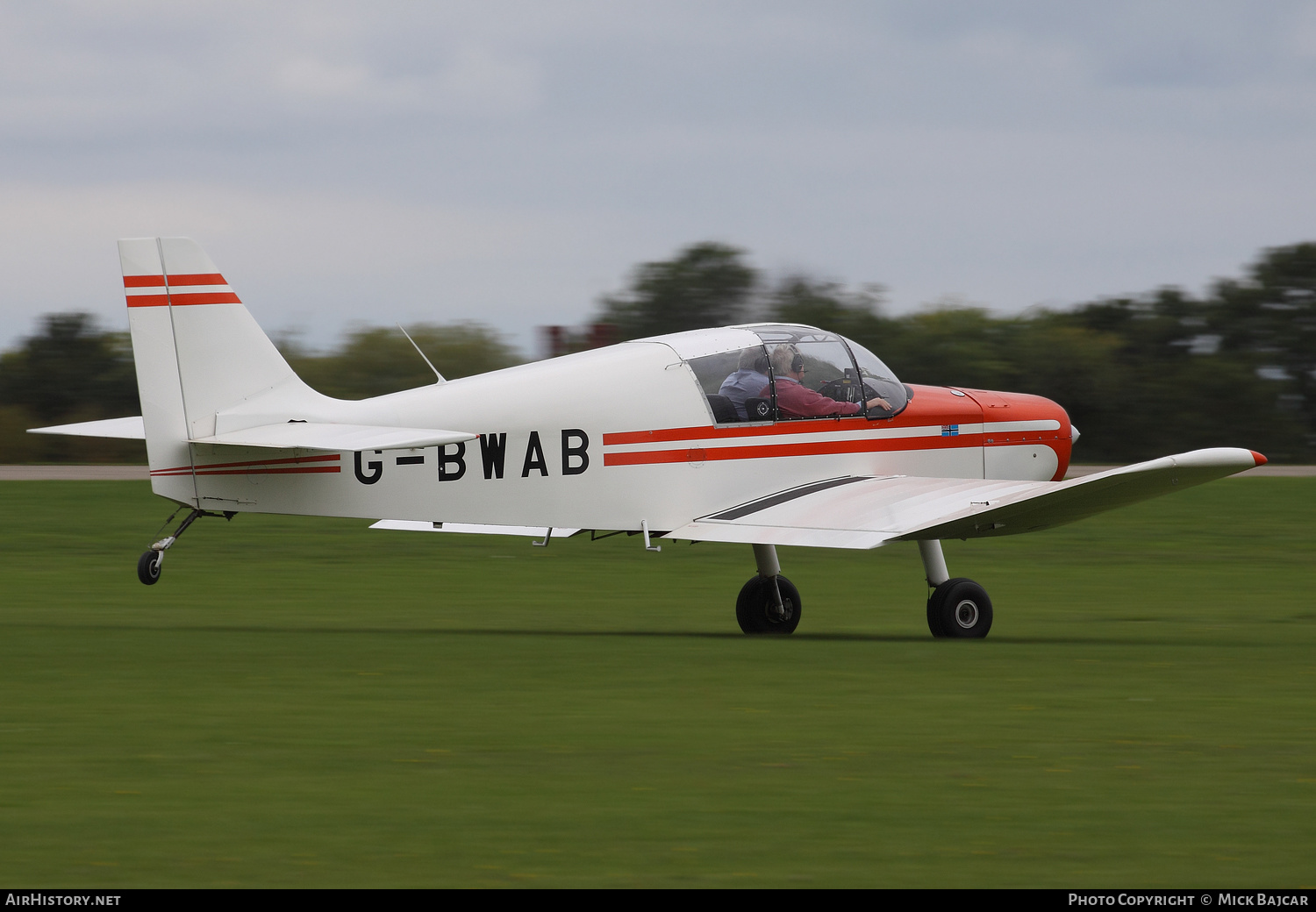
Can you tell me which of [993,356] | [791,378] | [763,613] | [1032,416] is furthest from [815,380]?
[993,356]

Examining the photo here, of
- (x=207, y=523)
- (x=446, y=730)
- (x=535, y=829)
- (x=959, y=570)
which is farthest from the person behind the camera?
(x=207, y=523)

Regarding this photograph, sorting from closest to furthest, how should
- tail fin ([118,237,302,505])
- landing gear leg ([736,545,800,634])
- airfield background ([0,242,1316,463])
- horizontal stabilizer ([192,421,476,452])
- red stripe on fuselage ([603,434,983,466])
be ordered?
horizontal stabilizer ([192,421,476,452]) < tail fin ([118,237,302,505]) < red stripe on fuselage ([603,434,983,466]) < landing gear leg ([736,545,800,634]) < airfield background ([0,242,1316,463])

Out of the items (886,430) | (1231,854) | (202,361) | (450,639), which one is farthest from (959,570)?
(1231,854)

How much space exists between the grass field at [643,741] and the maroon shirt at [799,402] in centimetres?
184

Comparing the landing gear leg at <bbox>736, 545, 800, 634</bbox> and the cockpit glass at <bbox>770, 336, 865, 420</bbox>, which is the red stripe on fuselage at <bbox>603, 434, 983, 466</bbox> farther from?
the landing gear leg at <bbox>736, 545, 800, 634</bbox>

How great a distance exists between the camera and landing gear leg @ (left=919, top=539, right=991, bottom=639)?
542 inches

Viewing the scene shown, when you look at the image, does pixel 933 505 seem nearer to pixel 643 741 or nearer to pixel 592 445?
pixel 592 445

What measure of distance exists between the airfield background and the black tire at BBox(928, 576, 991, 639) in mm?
30059

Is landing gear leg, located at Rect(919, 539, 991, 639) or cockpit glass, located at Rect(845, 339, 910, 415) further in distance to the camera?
cockpit glass, located at Rect(845, 339, 910, 415)

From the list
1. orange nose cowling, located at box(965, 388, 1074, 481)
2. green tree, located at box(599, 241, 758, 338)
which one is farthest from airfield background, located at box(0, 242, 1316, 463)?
orange nose cowling, located at box(965, 388, 1074, 481)

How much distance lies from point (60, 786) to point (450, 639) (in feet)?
20.0

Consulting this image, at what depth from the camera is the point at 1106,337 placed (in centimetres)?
5312

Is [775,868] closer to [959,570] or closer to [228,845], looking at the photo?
[228,845]

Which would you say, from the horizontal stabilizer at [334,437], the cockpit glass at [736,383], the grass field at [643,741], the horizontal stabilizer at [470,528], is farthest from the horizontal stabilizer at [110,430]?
the cockpit glass at [736,383]
